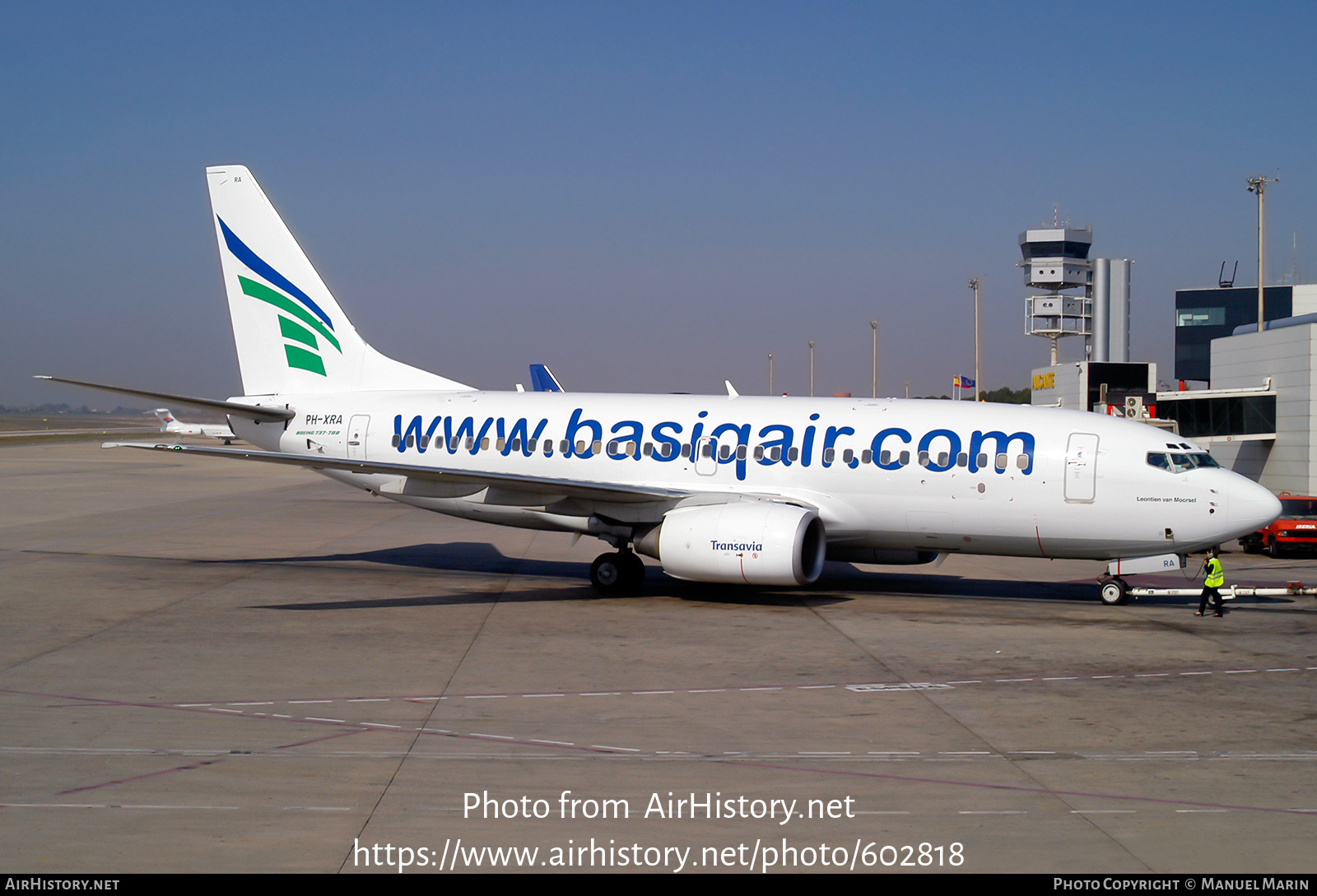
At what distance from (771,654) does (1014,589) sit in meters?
9.88

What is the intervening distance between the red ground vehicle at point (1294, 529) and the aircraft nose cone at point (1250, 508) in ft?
34.0

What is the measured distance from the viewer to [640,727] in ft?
38.1

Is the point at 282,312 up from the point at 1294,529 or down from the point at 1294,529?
up

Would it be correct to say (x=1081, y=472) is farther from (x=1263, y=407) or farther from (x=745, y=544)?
(x=1263, y=407)

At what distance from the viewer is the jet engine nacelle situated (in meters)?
18.7

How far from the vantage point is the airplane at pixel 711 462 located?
63.4ft

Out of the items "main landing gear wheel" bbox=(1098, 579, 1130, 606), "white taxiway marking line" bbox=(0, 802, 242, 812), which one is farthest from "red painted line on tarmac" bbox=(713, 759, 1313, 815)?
"main landing gear wheel" bbox=(1098, 579, 1130, 606)

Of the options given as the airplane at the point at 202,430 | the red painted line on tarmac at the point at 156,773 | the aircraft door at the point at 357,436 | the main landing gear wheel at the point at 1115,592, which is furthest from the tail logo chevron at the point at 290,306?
the airplane at the point at 202,430

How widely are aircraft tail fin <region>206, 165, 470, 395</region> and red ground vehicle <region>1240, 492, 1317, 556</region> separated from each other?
22685 millimetres

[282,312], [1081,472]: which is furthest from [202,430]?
[1081,472]

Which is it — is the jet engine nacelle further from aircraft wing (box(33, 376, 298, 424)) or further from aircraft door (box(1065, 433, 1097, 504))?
aircraft wing (box(33, 376, 298, 424))

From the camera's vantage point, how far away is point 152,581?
2183 centimetres

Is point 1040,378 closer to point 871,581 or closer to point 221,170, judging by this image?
point 871,581

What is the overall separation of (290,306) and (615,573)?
36.5 feet
